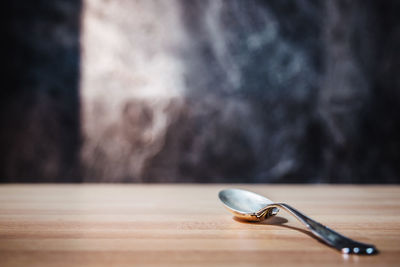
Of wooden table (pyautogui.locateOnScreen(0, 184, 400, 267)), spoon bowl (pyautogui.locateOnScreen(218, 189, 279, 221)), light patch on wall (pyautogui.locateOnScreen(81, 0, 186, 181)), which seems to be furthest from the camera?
light patch on wall (pyautogui.locateOnScreen(81, 0, 186, 181))

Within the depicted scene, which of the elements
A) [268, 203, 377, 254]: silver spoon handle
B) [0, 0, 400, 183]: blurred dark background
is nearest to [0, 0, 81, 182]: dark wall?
[0, 0, 400, 183]: blurred dark background

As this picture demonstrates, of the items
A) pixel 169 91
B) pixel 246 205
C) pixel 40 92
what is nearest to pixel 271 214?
pixel 246 205

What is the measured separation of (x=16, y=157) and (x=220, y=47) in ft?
2.59

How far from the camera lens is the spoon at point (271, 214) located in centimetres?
24

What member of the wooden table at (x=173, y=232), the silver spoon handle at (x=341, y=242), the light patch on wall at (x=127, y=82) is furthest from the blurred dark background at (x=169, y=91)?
the silver spoon handle at (x=341, y=242)

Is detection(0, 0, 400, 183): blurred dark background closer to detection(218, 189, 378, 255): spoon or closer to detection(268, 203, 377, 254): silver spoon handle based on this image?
detection(218, 189, 378, 255): spoon

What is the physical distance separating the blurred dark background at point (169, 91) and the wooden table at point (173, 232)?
48 cm

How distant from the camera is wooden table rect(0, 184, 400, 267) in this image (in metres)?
0.24

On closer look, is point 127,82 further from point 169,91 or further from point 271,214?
point 271,214

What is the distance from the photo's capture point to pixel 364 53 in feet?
3.30

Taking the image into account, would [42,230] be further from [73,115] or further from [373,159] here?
[373,159]

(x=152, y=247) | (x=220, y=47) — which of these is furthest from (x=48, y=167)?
(x=152, y=247)

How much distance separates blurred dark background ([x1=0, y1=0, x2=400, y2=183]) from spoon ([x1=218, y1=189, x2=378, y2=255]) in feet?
1.88

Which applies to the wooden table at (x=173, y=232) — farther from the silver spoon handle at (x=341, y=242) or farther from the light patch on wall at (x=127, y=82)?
the light patch on wall at (x=127, y=82)
